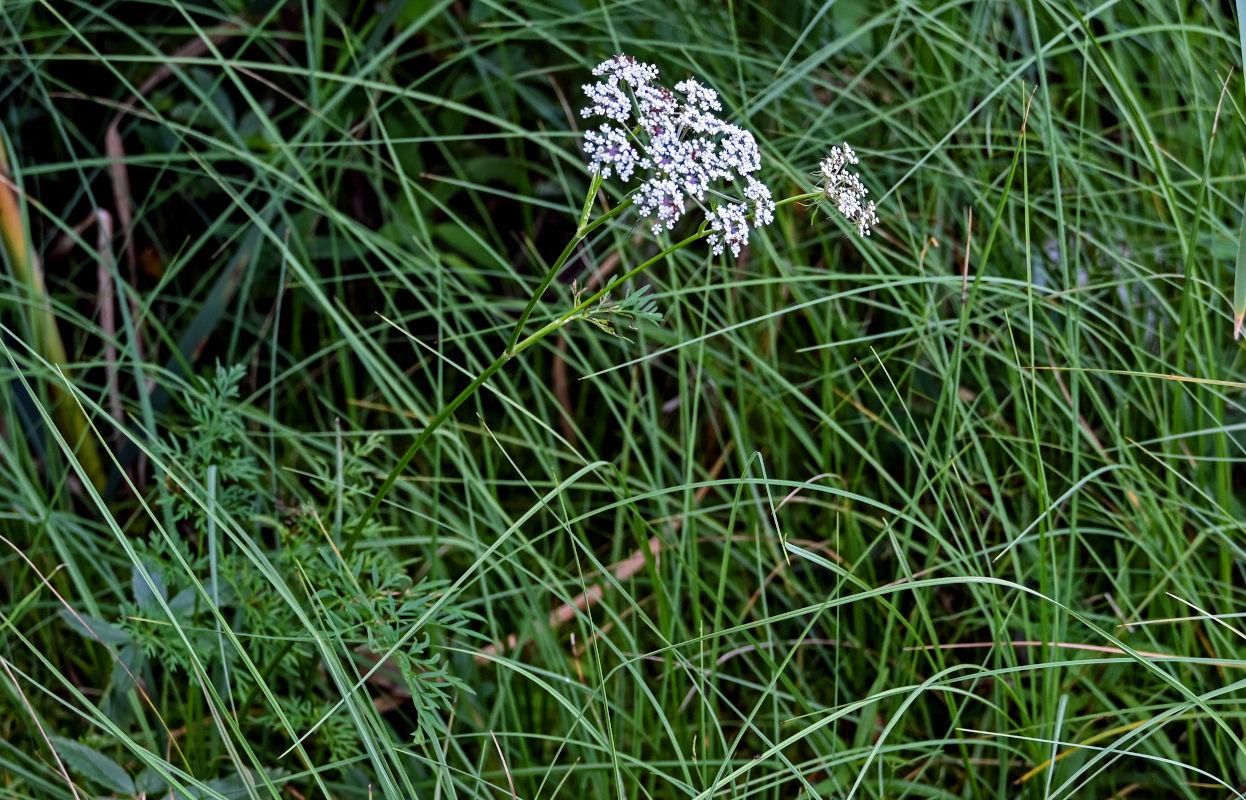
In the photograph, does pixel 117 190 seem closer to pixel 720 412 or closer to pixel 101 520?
pixel 101 520

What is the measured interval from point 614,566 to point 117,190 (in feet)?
3.59

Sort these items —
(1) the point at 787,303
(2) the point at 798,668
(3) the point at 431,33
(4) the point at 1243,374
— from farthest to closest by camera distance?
(3) the point at 431,33, (1) the point at 787,303, (4) the point at 1243,374, (2) the point at 798,668

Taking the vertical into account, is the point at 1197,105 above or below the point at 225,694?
above

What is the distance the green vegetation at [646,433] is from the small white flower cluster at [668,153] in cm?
28

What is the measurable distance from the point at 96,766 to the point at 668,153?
0.86 metres

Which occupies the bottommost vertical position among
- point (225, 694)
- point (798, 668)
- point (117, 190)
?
point (798, 668)

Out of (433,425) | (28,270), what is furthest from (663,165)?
(28,270)

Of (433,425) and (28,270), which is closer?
(433,425)

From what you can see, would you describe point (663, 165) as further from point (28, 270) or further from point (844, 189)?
point (28, 270)

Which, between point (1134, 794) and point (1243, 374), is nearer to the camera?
point (1134, 794)

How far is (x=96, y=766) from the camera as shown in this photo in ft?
3.81

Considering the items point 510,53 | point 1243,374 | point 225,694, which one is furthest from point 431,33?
point 1243,374

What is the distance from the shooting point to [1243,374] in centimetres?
164

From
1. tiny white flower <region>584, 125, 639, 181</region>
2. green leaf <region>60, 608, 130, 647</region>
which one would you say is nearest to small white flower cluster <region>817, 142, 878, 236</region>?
tiny white flower <region>584, 125, 639, 181</region>
